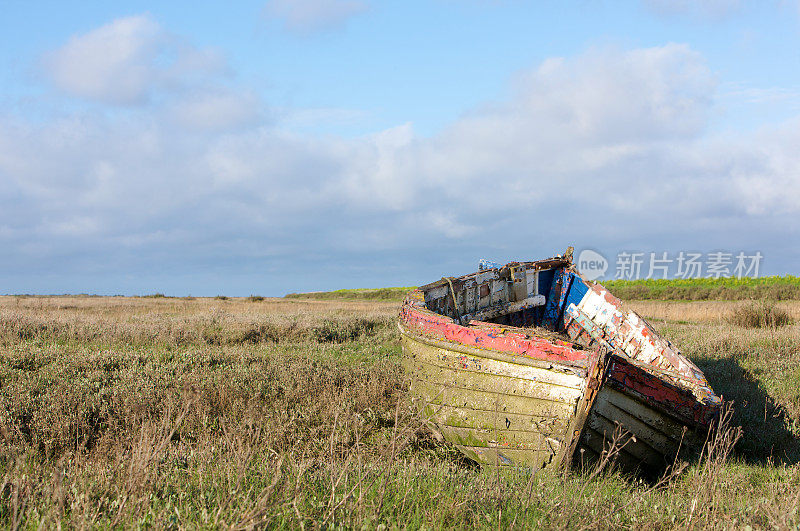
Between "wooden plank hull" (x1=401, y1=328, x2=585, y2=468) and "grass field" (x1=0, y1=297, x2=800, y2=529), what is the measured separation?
1.13ft

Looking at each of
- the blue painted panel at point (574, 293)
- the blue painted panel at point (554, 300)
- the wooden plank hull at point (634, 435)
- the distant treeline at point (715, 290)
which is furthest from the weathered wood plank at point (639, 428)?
the distant treeline at point (715, 290)

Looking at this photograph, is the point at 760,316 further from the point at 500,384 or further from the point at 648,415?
the point at 500,384

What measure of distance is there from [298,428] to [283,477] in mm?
3024

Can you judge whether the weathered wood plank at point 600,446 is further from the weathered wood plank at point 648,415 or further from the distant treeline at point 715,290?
the distant treeline at point 715,290

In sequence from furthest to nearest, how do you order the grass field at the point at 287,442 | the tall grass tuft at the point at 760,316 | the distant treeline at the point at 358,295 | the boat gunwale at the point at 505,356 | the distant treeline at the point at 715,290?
the distant treeline at the point at 358,295 → the distant treeline at the point at 715,290 → the tall grass tuft at the point at 760,316 → the boat gunwale at the point at 505,356 → the grass field at the point at 287,442

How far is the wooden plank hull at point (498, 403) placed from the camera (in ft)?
14.8

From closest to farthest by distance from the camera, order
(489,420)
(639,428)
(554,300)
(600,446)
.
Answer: (600,446), (639,428), (489,420), (554,300)

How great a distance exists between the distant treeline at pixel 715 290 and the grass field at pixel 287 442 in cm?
2411

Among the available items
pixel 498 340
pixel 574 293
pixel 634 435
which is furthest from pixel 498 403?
pixel 574 293

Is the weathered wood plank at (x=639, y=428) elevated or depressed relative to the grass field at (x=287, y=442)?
elevated

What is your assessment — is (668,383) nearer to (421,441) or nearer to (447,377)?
(447,377)

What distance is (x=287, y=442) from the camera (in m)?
5.86

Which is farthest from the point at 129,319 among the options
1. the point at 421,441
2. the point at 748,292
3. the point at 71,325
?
the point at 748,292

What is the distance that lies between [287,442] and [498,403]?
2.48m
